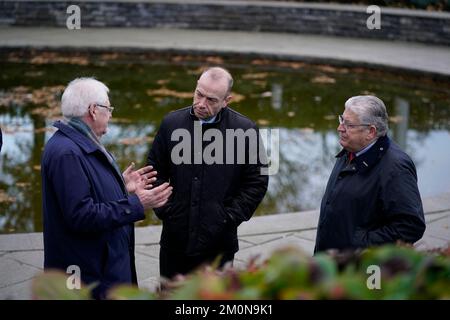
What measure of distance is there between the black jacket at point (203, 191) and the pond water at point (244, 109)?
2894 mm

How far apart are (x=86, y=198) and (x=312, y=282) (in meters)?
2.26

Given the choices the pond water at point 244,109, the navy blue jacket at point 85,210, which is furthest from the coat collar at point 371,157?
the pond water at point 244,109

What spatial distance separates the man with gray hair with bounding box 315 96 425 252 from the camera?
4.10m

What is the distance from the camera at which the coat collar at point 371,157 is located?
422cm

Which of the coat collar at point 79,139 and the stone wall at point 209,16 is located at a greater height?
the stone wall at point 209,16

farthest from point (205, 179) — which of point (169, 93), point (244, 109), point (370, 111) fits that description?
point (169, 93)

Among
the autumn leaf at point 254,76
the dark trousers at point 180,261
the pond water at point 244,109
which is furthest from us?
the autumn leaf at point 254,76

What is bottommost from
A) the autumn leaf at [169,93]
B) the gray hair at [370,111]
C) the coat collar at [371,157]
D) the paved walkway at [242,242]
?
the paved walkway at [242,242]

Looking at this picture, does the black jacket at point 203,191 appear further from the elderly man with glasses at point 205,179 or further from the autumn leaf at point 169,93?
the autumn leaf at point 169,93

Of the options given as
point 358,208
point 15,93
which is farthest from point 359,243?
point 15,93

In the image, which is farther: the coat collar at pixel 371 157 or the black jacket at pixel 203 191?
the black jacket at pixel 203 191

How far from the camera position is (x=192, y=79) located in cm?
1452

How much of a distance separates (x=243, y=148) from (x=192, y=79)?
32.4 feet

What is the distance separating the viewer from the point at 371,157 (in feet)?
13.9
